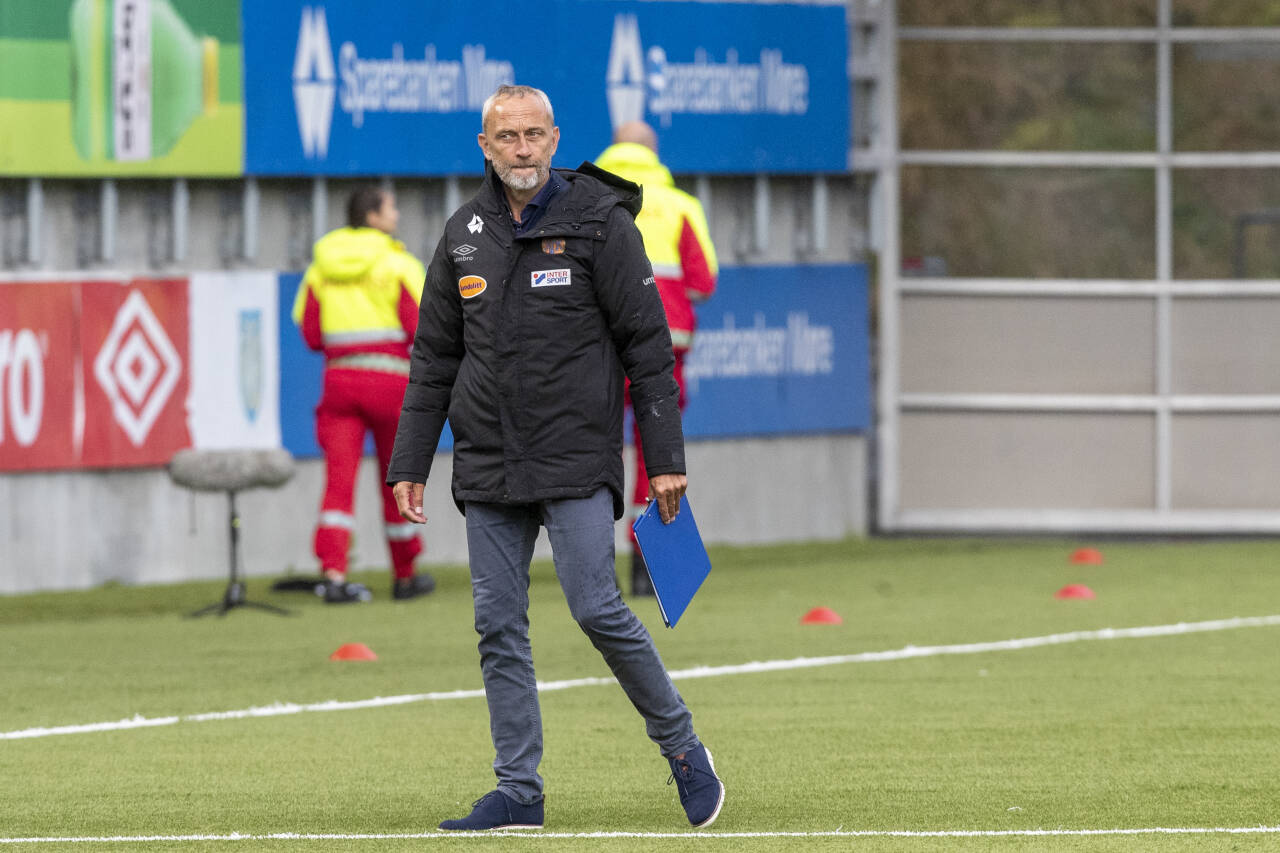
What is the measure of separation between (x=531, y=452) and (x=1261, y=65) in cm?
1018

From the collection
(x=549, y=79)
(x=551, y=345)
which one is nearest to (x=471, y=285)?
(x=551, y=345)

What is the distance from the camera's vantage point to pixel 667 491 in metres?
6.03

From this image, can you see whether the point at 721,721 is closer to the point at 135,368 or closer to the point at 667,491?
the point at 667,491

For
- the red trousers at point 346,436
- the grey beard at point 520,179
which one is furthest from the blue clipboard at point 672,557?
the red trousers at point 346,436

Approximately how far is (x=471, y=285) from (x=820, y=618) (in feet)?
17.5

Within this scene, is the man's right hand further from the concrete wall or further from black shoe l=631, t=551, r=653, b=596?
the concrete wall

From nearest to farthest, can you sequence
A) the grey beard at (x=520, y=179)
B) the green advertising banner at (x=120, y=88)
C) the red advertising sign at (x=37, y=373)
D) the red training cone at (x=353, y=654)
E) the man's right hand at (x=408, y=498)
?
the grey beard at (x=520, y=179) → the man's right hand at (x=408, y=498) → the red training cone at (x=353, y=654) → the green advertising banner at (x=120, y=88) → the red advertising sign at (x=37, y=373)

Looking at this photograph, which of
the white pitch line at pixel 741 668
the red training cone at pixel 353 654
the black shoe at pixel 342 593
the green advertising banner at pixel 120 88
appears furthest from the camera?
the green advertising banner at pixel 120 88

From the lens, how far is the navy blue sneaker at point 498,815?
6.12 meters

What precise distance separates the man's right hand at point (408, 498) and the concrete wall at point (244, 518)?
6.65 metres

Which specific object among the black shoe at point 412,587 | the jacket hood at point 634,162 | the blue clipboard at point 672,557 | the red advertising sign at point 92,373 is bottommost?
the black shoe at point 412,587

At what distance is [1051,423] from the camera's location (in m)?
15.0

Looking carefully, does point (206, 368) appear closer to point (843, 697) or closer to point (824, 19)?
point (824, 19)

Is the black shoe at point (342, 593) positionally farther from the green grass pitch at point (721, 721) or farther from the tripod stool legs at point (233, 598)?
the tripod stool legs at point (233, 598)
